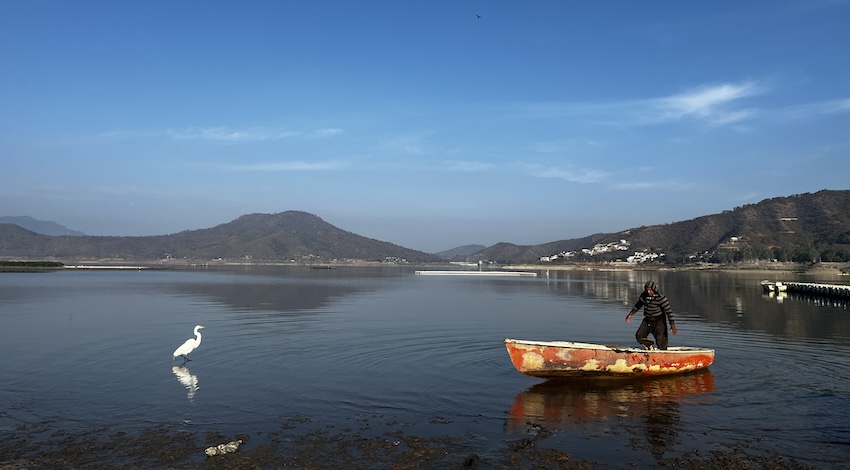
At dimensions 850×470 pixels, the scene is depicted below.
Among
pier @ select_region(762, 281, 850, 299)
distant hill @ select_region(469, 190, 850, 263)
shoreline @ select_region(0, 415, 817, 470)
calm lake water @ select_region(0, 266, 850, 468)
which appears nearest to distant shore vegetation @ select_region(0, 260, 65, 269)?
calm lake water @ select_region(0, 266, 850, 468)

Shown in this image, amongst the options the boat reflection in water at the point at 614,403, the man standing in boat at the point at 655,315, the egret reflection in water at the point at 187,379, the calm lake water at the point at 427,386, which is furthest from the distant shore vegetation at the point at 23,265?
the man standing in boat at the point at 655,315

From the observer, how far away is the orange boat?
1582 centimetres

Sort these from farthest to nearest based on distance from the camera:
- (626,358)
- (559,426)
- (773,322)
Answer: (773,322)
(626,358)
(559,426)

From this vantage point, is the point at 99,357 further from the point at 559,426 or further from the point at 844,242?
the point at 844,242

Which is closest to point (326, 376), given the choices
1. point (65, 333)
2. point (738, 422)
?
point (738, 422)

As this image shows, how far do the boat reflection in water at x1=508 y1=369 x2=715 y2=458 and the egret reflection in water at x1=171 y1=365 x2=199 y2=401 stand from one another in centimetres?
797

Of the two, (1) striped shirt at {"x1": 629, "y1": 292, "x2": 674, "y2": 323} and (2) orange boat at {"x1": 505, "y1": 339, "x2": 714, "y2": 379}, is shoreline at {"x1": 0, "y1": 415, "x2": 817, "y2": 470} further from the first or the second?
(1) striped shirt at {"x1": 629, "y1": 292, "x2": 674, "y2": 323}

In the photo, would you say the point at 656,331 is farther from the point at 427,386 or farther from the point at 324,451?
the point at 324,451

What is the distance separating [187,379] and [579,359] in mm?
10910

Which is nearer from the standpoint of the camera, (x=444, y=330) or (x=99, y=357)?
(x=99, y=357)

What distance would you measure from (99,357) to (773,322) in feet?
108

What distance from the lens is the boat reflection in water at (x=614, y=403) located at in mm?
11742

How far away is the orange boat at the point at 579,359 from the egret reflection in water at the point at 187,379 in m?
8.34

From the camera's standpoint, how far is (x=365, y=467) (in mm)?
9258
